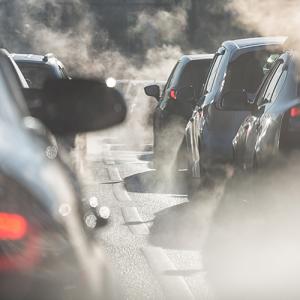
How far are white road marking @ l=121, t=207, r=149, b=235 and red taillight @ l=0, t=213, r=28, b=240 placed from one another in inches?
289

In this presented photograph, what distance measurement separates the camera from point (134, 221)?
10.5m

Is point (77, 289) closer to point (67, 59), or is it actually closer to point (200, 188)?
point (200, 188)

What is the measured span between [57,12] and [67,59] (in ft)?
50.1

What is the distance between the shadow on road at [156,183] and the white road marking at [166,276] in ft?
15.2

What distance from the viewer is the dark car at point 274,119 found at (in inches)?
299

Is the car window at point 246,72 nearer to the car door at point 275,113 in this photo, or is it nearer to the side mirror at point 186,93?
the side mirror at point 186,93

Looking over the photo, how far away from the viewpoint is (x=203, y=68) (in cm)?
1611

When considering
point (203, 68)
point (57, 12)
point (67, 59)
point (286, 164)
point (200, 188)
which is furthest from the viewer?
point (57, 12)

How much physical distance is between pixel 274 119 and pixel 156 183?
6.61 meters

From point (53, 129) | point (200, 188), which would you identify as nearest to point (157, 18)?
point (200, 188)

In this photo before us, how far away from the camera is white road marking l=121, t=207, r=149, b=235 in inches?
385

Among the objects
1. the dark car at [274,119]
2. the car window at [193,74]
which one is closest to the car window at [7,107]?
the dark car at [274,119]

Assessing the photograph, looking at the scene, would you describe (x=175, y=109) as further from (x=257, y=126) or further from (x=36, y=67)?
(x=257, y=126)

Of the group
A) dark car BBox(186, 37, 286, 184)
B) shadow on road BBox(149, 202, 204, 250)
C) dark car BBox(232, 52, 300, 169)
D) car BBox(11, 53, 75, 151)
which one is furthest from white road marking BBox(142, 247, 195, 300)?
car BBox(11, 53, 75, 151)
